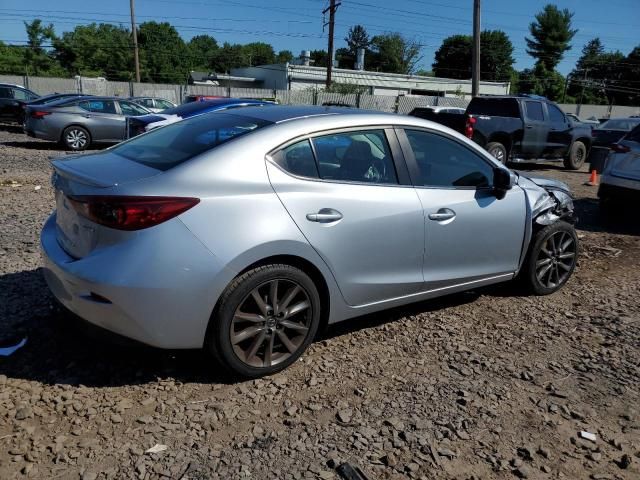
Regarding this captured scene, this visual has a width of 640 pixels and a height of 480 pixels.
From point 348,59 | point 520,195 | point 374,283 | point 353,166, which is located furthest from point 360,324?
point 348,59

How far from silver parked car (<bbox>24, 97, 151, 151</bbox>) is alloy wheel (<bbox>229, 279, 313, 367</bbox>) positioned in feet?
43.8

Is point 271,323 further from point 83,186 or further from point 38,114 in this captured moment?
point 38,114

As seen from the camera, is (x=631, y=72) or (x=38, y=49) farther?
(x=631, y=72)

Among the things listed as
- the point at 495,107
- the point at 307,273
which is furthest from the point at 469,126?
the point at 307,273

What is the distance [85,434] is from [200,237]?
1.14 meters

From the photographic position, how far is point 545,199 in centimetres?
479

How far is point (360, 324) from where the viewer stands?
4273mm

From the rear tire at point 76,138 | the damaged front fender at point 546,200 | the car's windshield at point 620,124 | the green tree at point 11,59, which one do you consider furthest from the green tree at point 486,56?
the damaged front fender at point 546,200

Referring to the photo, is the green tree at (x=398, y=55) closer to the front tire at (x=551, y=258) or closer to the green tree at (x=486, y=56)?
the green tree at (x=486, y=56)

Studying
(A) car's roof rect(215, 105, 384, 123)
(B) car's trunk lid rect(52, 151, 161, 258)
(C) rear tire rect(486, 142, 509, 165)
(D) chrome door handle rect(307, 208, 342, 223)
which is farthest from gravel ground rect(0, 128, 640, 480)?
(C) rear tire rect(486, 142, 509, 165)

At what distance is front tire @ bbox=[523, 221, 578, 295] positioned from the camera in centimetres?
479

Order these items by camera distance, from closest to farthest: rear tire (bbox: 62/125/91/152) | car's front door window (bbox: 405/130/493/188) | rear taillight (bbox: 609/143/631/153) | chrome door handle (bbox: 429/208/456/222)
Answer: chrome door handle (bbox: 429/208/456/222) → car's front door window (bbox: 405/130/493/188) → rear taillight (bbox: 609/143/631/153) → rear tire (bbox: 62/125/91/152)

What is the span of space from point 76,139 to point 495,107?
428 inches

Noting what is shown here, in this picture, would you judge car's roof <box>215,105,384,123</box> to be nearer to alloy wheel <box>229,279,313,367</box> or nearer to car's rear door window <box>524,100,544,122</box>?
alloy wheel <box>229,279,313,367</box>
